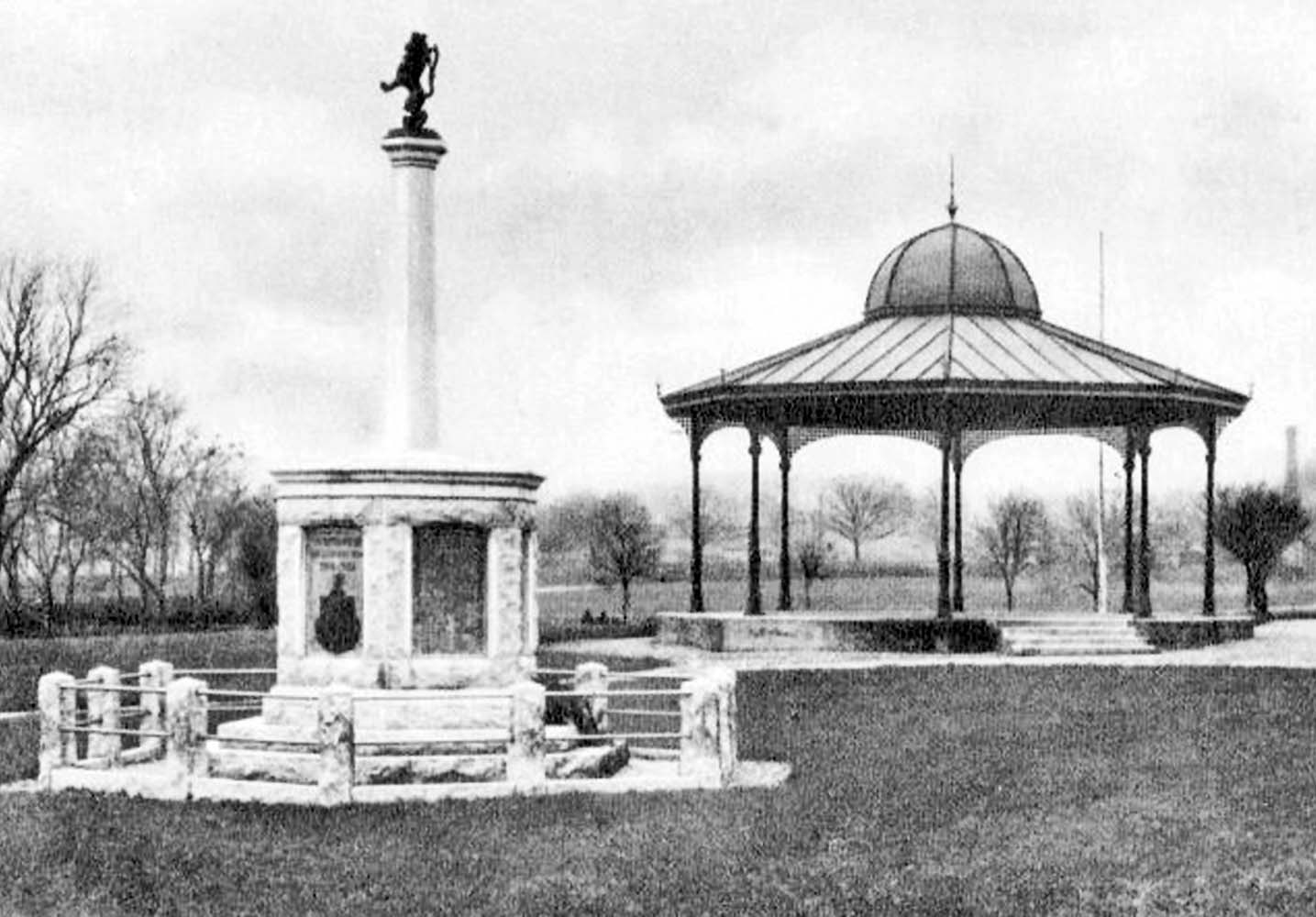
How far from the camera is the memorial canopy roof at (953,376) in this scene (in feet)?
93.7

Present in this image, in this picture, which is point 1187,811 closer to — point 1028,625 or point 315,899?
point 315,899

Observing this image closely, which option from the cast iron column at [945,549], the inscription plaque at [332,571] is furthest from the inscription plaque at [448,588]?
the cast iron column at [945,549]

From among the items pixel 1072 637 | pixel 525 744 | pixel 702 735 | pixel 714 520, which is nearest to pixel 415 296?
pixel 525 744

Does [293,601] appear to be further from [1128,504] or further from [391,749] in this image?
[1128,504]

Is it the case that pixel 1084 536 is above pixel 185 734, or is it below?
above

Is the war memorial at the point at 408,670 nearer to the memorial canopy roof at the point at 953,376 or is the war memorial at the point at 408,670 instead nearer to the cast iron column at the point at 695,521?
the memorial canopy roof at the point at 953,376

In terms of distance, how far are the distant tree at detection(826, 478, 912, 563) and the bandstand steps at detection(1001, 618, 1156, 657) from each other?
58576mm

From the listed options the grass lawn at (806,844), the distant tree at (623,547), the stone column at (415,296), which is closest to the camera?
the grass lawn at (806,844)

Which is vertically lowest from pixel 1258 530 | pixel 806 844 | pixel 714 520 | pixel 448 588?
pixel 806 844

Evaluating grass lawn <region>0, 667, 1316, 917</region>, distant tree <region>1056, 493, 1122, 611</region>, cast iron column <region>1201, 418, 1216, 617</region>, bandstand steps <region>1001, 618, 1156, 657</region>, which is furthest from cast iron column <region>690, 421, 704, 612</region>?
distant tree <region>1056, 493, 1122, 611</region>

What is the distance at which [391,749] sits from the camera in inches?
589

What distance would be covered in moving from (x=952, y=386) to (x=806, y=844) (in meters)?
15.9

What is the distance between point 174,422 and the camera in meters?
61.7

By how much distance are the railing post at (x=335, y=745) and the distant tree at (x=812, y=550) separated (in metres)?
31.2
